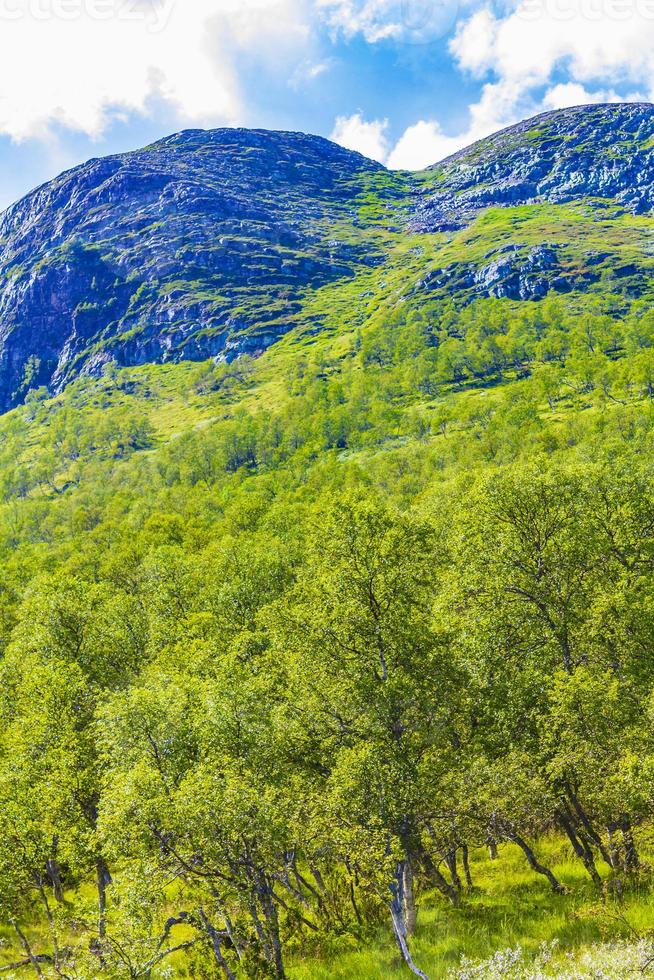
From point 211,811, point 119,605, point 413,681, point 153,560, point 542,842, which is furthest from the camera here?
point 153,560

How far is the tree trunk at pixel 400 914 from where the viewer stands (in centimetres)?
1943

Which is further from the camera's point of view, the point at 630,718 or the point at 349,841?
the point at 630,718

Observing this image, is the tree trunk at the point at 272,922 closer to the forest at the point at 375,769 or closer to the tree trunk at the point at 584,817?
the forest at the point at 375,769

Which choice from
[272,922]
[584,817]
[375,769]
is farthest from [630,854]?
[272,922]

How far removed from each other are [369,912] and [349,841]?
10.1 m

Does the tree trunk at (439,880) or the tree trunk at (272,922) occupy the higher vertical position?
the tree trunk at (272,922)

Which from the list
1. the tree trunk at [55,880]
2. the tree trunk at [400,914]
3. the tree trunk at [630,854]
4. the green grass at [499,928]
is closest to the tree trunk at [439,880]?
the green grass at [499,928]

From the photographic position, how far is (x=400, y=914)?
21438 millimetres

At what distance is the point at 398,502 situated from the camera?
374ft

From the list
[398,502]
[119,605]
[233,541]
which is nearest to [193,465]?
[398,502]

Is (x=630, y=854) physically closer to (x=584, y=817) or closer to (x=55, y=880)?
(x=584, y=817)

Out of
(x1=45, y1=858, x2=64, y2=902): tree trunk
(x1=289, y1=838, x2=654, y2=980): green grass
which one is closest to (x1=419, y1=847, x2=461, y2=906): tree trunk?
(x1=289, y1=838, x2=654, y2=980): green grass

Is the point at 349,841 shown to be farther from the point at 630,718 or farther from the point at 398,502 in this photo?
the point at 398,502

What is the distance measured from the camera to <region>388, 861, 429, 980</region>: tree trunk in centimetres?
1943
